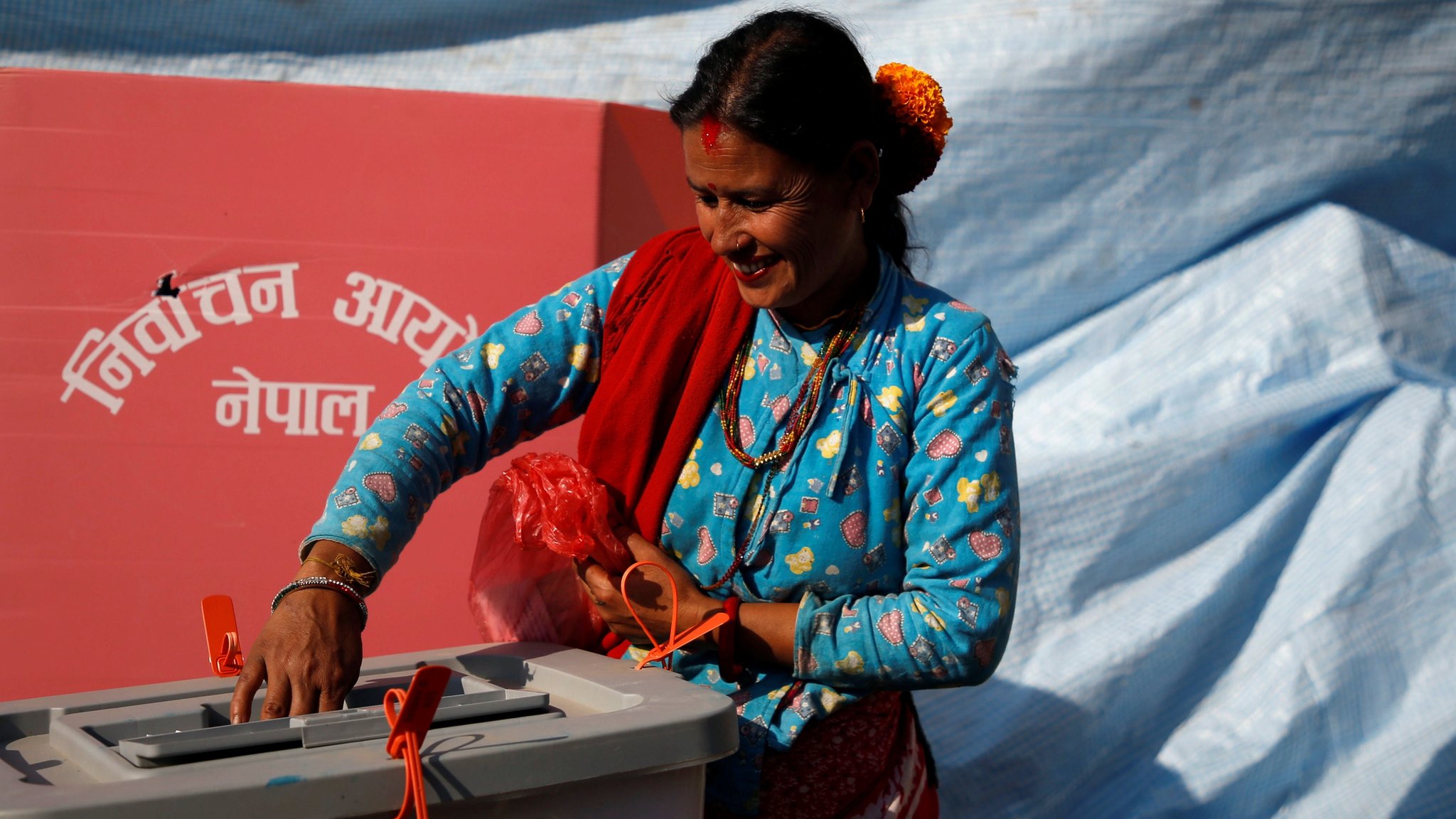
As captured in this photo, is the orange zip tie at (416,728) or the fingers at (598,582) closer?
the orange zip tie at (416,728)

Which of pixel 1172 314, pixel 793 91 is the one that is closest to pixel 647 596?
pixel 793 91

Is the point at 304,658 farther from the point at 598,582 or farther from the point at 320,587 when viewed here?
the point at 598,582

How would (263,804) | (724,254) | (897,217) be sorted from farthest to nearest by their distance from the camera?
(897,217), (724,254), (263,804)

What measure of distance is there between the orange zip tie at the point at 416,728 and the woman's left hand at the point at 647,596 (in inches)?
14.5

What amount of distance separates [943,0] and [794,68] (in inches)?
64.6


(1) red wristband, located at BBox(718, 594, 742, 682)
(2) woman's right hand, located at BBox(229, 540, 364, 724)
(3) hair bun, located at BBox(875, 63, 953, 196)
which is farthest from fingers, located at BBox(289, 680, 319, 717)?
(3) hair bun, located at BBox(875, 63, 953, 196)

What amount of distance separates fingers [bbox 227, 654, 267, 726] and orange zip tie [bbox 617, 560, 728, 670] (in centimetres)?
35

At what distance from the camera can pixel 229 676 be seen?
1216 millimetres

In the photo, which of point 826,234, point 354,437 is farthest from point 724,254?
point 354,437

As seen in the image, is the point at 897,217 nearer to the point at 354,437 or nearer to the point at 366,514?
the point at 366,514

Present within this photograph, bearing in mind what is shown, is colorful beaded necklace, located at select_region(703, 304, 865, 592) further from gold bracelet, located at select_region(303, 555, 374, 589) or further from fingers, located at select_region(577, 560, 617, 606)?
gold bracelet, located at select_region(303, 555, 374, 589)

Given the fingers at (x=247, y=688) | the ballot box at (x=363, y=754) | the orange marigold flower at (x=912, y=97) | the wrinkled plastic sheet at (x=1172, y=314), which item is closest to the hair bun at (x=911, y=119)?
the orange marigold flower at (x=912, y=97)

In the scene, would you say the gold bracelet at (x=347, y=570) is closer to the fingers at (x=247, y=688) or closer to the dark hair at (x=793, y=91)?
the fingers at (x=247, y=688)

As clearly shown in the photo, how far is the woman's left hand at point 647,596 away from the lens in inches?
48.9
